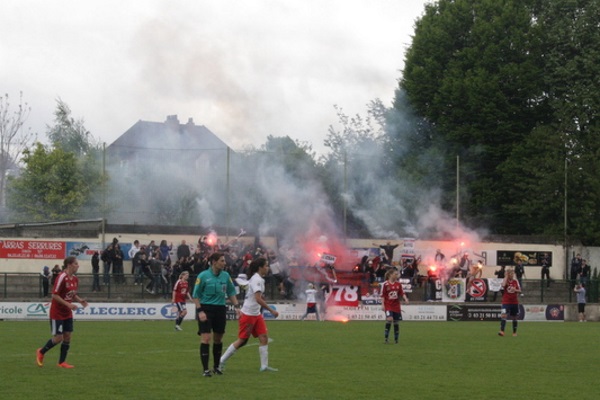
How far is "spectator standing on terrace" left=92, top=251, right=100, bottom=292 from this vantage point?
42.2m

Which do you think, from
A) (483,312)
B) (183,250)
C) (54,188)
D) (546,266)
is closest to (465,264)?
(483,312)

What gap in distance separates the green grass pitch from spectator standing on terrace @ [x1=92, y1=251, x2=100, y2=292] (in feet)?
41.6

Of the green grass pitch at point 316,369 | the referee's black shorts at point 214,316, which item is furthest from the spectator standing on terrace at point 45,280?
the referee's black shorts at point 214,316

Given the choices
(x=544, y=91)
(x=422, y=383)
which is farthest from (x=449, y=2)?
(x=422, y=383)

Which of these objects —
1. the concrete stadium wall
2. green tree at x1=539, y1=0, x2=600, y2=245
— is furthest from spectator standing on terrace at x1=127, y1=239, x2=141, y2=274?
green tree at x1=539, y1=0, x2=600, y2=245

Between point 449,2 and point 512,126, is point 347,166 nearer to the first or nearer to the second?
point 512,126

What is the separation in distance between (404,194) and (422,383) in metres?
41.9

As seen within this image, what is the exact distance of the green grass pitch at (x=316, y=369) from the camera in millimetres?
14438

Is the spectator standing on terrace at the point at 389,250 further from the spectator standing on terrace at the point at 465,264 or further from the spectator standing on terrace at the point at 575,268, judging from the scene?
the spectator standing on terrace at the point at 575,268

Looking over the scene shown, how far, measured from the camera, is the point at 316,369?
710 inches

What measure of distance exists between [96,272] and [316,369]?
27598 millimetres

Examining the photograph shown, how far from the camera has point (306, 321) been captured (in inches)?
1602

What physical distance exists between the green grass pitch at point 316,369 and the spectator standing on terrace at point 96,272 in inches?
500

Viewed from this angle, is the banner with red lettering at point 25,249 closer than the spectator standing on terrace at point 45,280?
No
